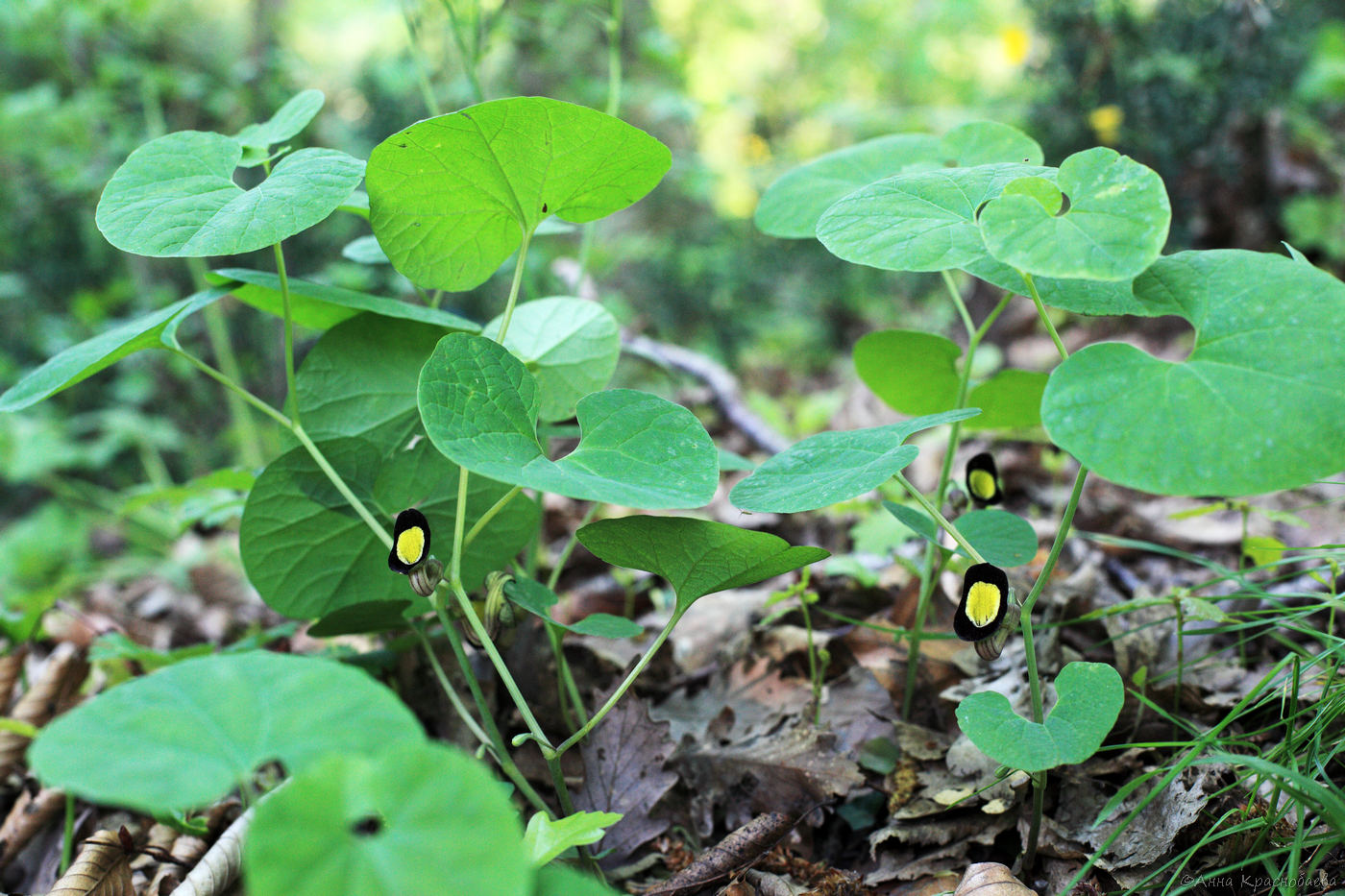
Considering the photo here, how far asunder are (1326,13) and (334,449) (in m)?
6.63

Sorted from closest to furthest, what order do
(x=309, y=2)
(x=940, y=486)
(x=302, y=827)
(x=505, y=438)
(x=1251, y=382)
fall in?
(x=302, y=827) < (x=1251, y=382) < (x=505, y=438) < (x=940, y=486) < (x=309, y=2)

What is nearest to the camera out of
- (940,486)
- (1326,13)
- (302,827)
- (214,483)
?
(302,827)

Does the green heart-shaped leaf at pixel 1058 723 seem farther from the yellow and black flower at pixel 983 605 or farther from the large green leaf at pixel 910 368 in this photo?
the large green leaf at pixel 910 368

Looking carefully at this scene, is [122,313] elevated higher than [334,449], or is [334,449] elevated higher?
[334,449]

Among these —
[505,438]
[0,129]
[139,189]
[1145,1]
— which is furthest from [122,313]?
[1145,1]

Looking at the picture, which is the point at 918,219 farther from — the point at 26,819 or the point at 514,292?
the point at 26,819

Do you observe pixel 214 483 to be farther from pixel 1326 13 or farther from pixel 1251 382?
pixel 1326 13

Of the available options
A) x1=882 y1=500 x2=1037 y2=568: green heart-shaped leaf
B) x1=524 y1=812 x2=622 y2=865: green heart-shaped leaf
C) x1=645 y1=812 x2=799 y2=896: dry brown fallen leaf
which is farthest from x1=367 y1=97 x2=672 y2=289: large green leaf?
x1=645 y1=812 x2=799 y2=896: dry brown fallen leaf

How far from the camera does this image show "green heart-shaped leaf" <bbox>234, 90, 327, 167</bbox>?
3.21ft

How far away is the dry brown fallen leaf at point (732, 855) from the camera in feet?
2.85

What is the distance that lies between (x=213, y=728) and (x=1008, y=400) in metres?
0.97

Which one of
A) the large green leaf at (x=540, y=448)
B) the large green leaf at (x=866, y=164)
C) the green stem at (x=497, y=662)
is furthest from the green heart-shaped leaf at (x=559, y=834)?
the large green leaf at (x=866, y=164)

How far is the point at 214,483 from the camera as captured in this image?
4.09ft

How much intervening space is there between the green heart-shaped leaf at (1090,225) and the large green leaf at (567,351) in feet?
1.79
